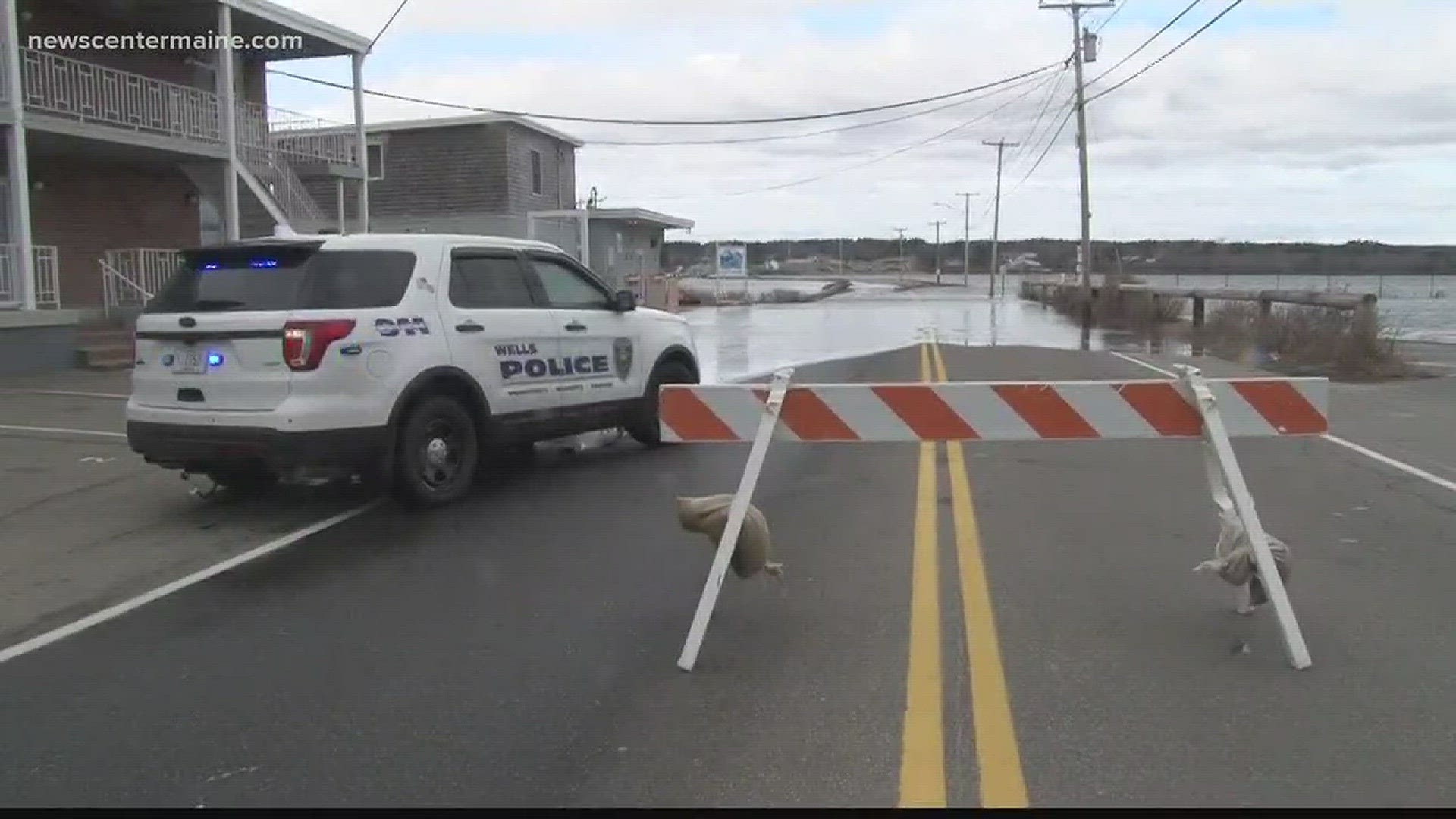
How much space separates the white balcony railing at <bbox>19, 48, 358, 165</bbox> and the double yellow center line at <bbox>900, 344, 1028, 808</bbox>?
1659 cm

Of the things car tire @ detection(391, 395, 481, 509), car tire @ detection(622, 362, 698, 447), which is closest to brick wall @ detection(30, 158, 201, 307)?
car tire @ detection(622, 362, 698, 447)

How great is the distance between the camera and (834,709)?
4.67 m

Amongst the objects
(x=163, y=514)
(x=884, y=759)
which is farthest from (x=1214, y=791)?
(x=163, y=514)

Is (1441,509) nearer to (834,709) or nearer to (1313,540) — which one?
(1313,540)

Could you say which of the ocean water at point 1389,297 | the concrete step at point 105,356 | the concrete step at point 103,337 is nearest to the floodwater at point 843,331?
the ocean water at point 1389,297

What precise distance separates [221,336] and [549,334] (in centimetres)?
249

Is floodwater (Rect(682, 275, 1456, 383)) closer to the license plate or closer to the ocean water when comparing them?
the ocean water

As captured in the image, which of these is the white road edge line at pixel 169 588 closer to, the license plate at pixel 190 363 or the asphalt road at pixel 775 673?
the asphalt road at pixel 775 673

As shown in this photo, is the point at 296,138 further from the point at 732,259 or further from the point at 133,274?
the point at 732,259

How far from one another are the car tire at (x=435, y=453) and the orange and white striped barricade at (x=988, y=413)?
3087mm

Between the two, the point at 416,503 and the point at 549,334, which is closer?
the point at 416,503

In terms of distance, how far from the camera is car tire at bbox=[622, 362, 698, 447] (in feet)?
35.1

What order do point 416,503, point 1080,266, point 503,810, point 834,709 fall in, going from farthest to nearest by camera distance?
point 1080,266
point 416,503
point 834,709
point 503,810

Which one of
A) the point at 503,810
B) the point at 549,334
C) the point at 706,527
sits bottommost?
the point at 503,810
